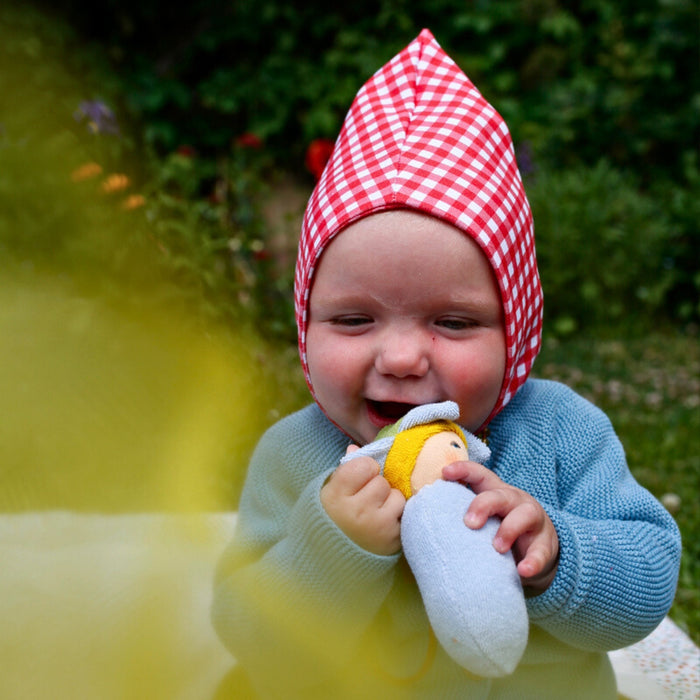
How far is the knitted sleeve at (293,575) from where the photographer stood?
3.37 ft

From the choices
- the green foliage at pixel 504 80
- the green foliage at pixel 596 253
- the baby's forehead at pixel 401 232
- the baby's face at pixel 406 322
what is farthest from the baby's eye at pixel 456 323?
the green foliage at pixel 504 80

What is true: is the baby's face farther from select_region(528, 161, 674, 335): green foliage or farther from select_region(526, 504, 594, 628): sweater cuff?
select_region(528, 161, 674, 335): green foliage

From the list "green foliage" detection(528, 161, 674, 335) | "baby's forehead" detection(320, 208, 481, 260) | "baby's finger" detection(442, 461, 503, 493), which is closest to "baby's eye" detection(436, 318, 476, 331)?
"baby's forehead" detection(320, 208, 481, 260)

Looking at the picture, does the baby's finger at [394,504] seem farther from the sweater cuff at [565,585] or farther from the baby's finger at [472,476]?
the sweater cuff at [565,585]

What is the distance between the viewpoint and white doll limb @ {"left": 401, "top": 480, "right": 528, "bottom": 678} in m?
0.84

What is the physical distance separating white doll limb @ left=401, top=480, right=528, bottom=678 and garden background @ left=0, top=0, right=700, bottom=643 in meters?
0.27

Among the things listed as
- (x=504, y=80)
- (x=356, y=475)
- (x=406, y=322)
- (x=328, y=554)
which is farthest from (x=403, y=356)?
(x=504, y=80)

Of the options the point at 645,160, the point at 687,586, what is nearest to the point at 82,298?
the point at 687,586

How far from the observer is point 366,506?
0.98 metres

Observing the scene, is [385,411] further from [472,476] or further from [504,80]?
[504,80]

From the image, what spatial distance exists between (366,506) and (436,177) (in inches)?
19.4

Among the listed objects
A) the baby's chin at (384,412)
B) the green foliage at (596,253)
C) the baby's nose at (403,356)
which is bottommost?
the green foliage at (596,253)

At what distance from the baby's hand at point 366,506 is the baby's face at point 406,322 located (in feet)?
0.44

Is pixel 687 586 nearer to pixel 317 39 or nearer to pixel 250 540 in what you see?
pixel 250 540
